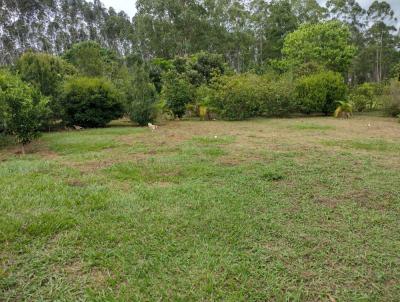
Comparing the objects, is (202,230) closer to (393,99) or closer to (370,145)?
(370,145)

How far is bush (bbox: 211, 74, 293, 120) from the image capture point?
12.1 metres

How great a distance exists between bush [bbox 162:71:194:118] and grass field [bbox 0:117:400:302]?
804 cm

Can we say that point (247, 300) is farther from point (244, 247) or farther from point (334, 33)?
point (334, 33)

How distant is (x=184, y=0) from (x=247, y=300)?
87.7ft

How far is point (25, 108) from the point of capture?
20.2 feet

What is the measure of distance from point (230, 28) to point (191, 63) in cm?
1155

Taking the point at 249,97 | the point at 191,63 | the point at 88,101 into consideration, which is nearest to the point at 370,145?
the point at 249,97

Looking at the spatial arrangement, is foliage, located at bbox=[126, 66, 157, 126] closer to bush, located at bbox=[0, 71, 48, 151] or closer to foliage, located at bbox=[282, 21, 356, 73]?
bush, located at bbox=[0, 71, 48, 151]

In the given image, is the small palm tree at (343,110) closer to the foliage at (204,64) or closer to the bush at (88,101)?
the foliage at (204,64)

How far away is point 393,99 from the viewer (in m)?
13.1

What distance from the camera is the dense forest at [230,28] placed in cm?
2484

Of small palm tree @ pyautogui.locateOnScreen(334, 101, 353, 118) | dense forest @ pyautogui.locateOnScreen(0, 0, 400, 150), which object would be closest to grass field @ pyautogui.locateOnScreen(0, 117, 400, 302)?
dense forest @ pyautogui.locateOnScreen(0, 0, 400, 150)

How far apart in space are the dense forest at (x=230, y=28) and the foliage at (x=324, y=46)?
21.9 feet

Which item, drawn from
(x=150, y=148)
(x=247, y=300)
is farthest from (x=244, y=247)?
A: (x=150, y=148)
